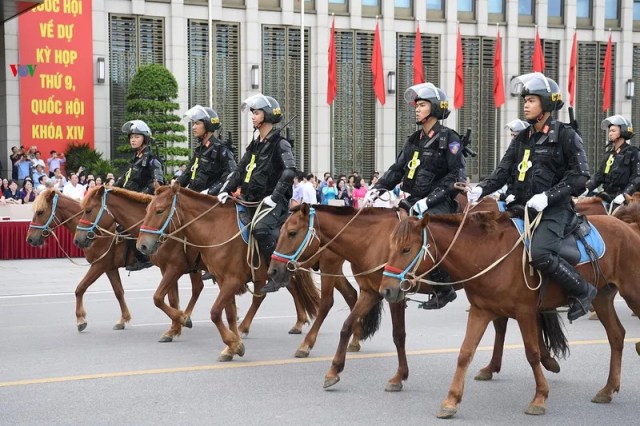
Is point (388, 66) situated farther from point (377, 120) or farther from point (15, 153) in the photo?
point (15, 153)

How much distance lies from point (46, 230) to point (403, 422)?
7475 mm

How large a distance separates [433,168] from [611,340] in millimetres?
2696

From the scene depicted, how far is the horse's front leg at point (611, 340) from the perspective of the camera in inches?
350

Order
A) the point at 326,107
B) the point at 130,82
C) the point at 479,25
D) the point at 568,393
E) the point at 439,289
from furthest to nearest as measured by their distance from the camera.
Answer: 1. the point at 479,25
2. the point at 326,107
3. the point at 130,82
4. the point at 439,289
5. the point at 568,393

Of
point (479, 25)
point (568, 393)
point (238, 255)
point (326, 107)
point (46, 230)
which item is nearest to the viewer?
point (568, 393)

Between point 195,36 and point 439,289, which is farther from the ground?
point 195,36

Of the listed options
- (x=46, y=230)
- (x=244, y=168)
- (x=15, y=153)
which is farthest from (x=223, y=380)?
(x=15, y=153)

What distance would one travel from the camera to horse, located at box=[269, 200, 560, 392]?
31.7ft

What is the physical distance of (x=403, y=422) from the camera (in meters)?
8.07

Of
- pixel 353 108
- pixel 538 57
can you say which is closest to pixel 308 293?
pixel 353 108

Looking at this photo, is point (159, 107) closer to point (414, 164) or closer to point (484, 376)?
point (414, 164)

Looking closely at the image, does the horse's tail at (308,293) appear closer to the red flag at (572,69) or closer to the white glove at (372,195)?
the white glove at (372,195)

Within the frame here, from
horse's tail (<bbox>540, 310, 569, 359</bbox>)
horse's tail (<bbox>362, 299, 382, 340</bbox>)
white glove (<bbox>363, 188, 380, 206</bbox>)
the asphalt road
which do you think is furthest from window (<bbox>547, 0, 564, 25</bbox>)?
horse's tail (<bbox>540, 310, 569, 359</bbox>)

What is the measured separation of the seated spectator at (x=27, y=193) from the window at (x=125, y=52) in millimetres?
8518
